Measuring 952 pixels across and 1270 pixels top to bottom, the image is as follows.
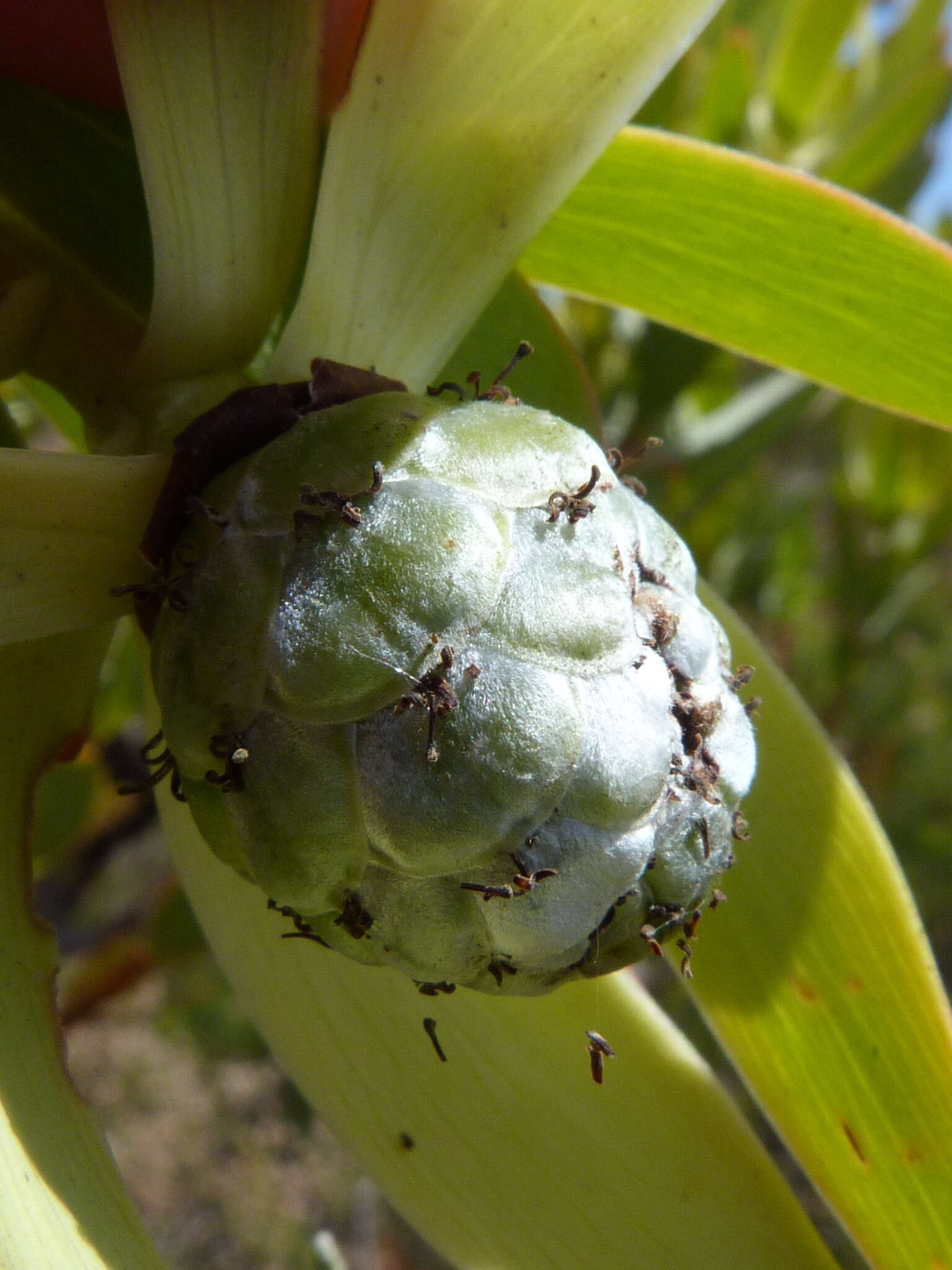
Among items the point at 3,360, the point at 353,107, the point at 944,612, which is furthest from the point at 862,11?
the point at 3,360

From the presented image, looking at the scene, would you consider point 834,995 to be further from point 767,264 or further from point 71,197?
point 71,197

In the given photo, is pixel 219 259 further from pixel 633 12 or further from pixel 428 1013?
pixel 428 1013

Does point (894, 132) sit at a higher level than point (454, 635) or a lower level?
higher

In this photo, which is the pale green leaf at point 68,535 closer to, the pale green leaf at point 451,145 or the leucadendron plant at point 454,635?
the leucadendron plant at point 454,635

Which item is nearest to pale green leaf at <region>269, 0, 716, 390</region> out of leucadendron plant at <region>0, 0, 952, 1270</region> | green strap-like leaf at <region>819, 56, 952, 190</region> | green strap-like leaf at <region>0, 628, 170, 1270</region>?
leucadendron plant at <region>0, 0, 952, 1270</region>

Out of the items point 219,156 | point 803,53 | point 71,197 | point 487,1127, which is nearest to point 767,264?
point 219,156

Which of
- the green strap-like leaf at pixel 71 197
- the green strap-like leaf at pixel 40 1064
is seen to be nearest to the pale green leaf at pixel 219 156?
the green strap-like leaf at pixel 71 197

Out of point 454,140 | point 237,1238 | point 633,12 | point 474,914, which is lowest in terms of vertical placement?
point 237,1238

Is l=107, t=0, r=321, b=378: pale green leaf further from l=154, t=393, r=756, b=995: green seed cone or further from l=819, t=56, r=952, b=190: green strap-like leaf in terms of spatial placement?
l=819, t=56, r=952, b=190: green strap-like leaf
